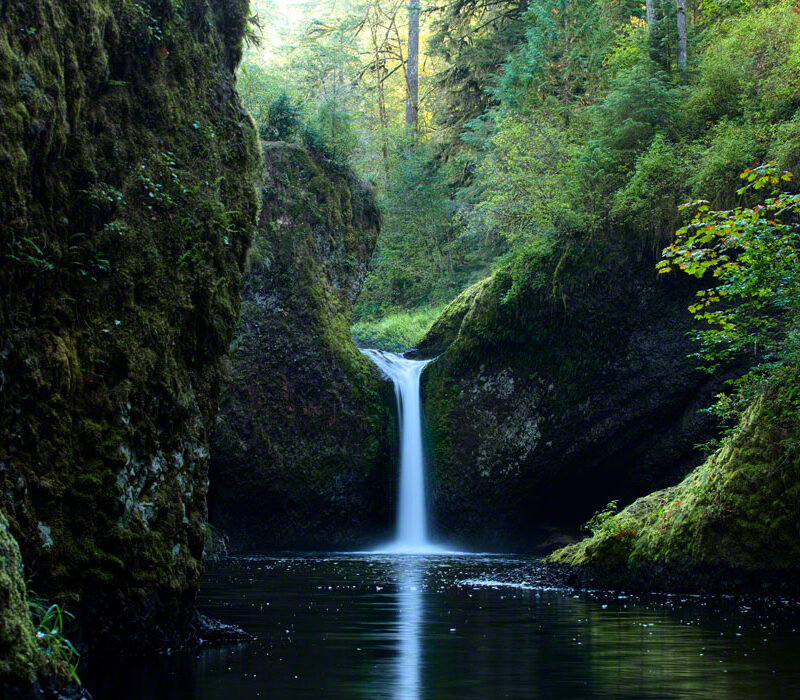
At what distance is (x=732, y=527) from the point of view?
9.24 m

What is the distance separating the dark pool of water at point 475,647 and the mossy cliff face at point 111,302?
765mm

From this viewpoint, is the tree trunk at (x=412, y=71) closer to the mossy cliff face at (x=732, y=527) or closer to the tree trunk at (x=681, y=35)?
the tree trunk at (x=681, y=35)

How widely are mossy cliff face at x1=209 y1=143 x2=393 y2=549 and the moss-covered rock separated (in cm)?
1297

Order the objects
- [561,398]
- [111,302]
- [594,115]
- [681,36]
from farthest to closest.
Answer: [681,36], [594,115], [561,398], [111,302]

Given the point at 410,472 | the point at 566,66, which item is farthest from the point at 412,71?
the point at 410,472

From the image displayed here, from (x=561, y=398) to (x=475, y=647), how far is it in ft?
36.6

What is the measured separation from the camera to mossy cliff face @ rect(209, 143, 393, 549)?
1689 centimetres

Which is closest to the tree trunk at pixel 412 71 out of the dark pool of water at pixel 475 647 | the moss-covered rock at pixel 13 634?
the dark pool of water at pixel 475 647

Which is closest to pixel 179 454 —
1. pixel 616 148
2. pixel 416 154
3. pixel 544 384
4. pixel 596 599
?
pixel 596 599

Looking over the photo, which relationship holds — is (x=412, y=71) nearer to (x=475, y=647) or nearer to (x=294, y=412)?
(x=294, y=412)

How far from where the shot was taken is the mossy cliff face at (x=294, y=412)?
55.4 ft

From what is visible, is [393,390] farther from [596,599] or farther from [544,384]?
[596,599]

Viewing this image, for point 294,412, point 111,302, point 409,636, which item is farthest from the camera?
point 294,412

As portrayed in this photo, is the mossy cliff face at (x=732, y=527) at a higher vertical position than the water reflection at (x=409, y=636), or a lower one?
higher
